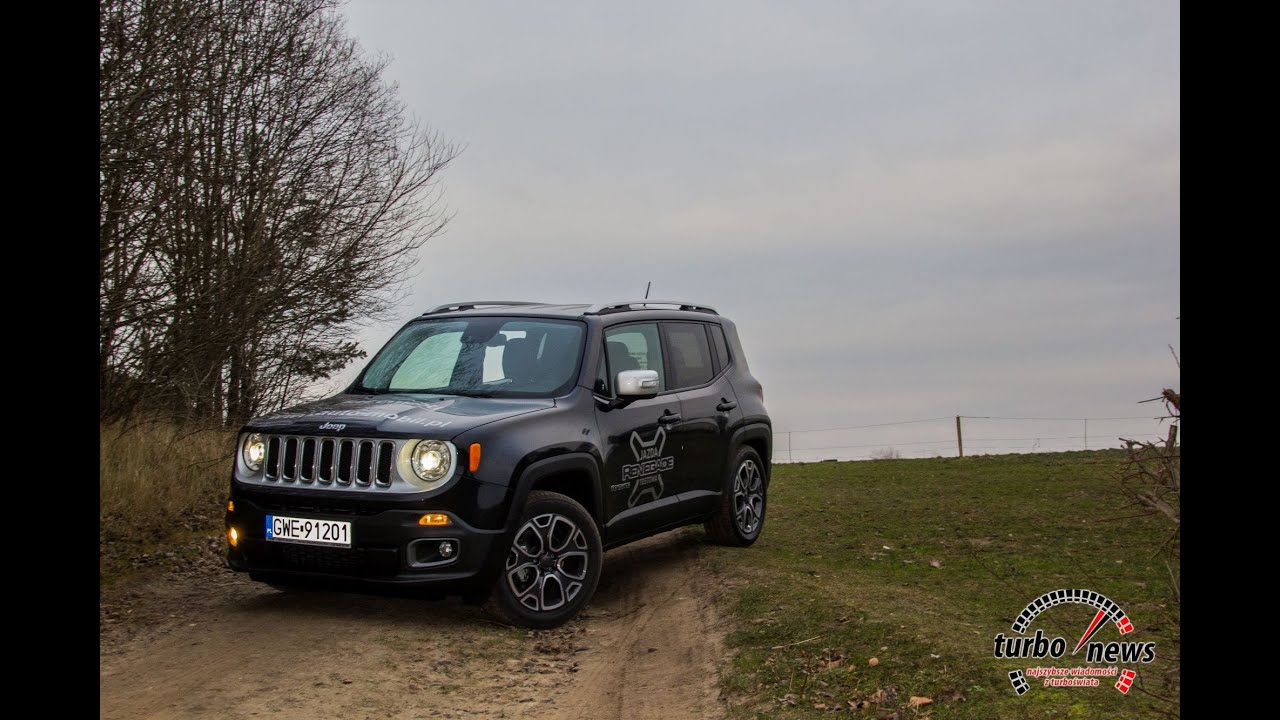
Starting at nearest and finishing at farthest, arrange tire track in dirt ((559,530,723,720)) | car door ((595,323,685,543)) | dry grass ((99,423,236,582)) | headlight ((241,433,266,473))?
1. tire track in dirt ((559,530,723,720))
2. headlight ((241,433,266,473))
3. car door ((595,323,685,543))
4. dry grass ((99,423,236,582))

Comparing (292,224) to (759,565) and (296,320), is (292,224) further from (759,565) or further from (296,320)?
(759,565)

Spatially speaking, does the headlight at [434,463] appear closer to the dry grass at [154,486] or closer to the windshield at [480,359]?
the windshield at [480,359]

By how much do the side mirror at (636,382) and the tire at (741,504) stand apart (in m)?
2.28

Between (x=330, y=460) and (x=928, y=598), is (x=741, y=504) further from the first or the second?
(x=330, y=460)

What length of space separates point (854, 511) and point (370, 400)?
813 centimetres

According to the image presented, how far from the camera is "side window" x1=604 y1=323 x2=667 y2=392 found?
27.7 ft

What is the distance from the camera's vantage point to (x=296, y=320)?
1585cm

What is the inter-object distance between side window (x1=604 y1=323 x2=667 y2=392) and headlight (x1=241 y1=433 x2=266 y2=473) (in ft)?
8.28

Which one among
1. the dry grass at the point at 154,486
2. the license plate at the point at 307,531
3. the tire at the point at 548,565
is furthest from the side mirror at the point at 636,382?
the dry grass at the point at 154,486

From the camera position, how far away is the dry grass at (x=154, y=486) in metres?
10.6

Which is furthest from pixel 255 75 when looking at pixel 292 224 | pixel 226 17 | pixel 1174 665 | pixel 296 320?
pixel 1174 665

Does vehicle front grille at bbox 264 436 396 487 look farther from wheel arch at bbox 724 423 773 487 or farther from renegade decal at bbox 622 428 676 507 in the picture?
wheel arch at bbox 724 423 773 487

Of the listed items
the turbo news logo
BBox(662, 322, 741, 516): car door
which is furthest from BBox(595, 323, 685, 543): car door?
the turbo news logo
